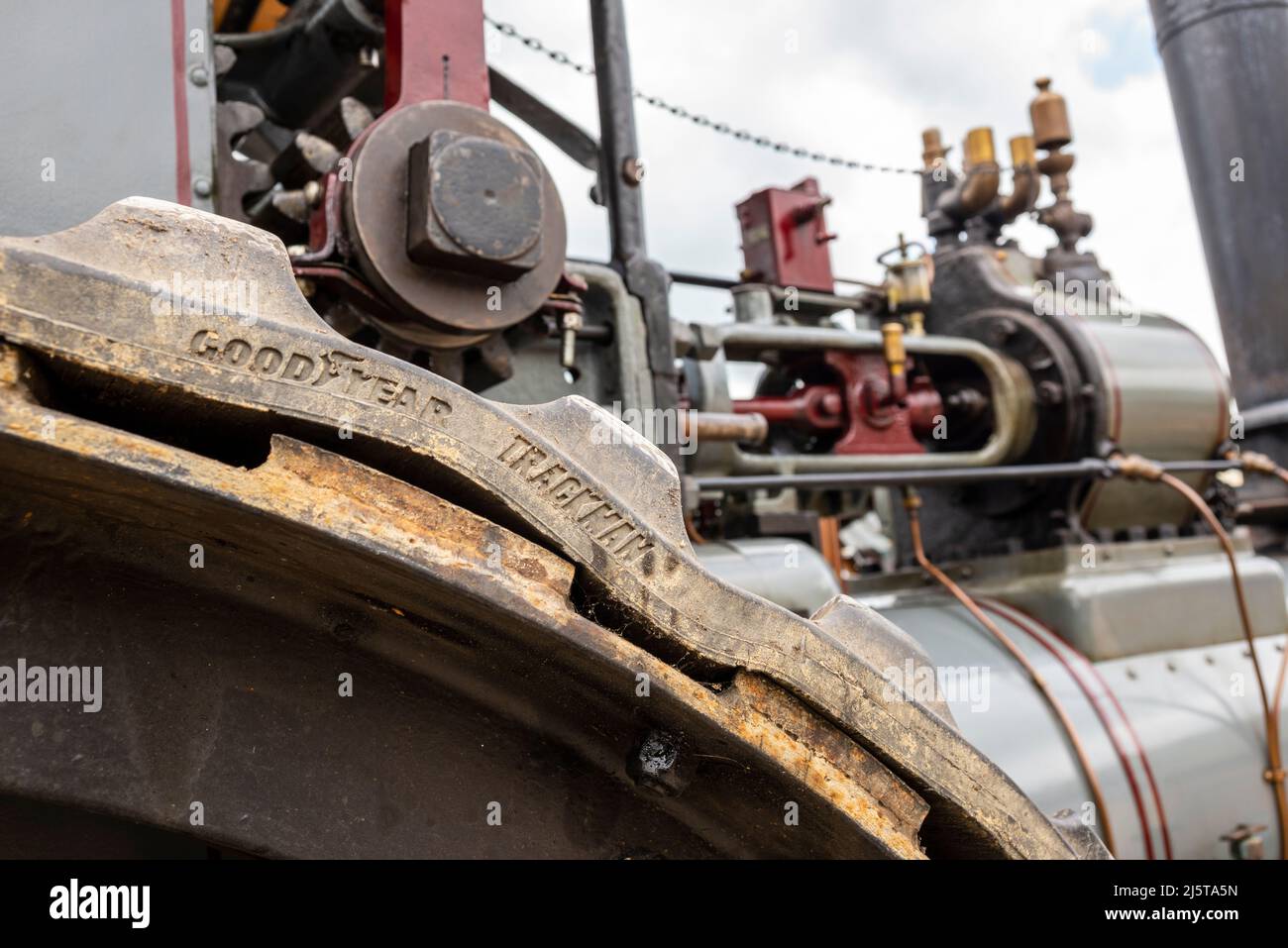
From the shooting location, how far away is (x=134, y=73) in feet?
3.44

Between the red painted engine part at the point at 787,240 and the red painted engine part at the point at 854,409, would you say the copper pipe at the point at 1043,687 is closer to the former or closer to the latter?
the red painted engine part at the point at 854,409

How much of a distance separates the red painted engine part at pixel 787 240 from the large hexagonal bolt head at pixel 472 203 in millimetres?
1435

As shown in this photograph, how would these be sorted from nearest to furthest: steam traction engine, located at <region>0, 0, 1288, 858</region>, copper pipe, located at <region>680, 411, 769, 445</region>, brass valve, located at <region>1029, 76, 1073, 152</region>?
steam traction engine, located at <region>0, 0, 1288, 858</region> → copper pipe, located at <region>680, 411, 769, 445</region> → brass valve, located at <region>1029, 76, 1073, 152</region>

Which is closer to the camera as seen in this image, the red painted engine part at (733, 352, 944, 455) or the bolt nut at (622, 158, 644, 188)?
the bolt nut at (622, 158, 644, 188)

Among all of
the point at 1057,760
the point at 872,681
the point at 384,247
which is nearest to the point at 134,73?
the point at 384,247

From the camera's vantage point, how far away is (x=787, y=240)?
2586 millimetres

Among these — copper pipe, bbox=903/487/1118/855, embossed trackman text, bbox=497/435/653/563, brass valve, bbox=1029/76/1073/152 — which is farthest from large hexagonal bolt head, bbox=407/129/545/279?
brass valve, bbox=1029/76/1073/152

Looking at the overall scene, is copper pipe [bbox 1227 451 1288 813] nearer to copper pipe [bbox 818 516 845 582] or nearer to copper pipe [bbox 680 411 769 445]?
copper pipe [bbox 818 516 845 582]

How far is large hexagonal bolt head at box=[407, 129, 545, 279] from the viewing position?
115 centimetres

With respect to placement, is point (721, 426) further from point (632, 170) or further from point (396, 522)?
point (396, 522)

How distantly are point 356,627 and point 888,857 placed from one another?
435 millimetres

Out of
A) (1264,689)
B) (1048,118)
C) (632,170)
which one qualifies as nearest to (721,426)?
(632,170)

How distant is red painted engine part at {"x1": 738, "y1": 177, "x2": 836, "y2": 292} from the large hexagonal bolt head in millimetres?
1435
